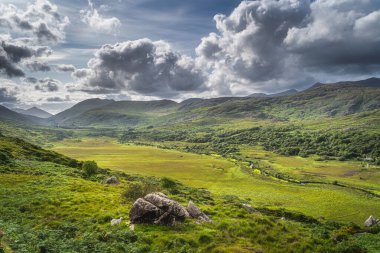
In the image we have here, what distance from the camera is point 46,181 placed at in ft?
176

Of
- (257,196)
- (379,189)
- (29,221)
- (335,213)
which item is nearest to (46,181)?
(29,221)

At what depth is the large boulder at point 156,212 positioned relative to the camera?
3111cm

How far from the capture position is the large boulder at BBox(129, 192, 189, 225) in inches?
1225

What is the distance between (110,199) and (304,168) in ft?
566

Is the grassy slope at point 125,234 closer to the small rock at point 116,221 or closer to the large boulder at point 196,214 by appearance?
the small rock at point 116,221

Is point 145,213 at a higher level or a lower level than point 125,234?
higher

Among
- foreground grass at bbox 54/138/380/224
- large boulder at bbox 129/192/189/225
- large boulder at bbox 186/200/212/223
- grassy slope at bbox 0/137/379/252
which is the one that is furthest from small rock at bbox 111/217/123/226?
foreground grass at bbox 54/138/380/224

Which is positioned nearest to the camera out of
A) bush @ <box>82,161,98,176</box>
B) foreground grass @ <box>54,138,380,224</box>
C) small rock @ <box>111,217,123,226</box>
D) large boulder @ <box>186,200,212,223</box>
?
small rock @ <box>111,217,123,226</box>

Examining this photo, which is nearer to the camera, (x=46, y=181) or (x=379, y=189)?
(x=46, y=181)

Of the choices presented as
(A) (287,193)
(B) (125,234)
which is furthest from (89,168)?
(A) (287,193)

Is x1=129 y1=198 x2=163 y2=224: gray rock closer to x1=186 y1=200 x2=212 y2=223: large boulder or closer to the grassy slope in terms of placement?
the grassy slope

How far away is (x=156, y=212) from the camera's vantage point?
3139 centimetres

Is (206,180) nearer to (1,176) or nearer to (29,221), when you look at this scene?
(1,176)

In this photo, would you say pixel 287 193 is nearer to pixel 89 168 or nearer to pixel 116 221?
pixel 89 168
